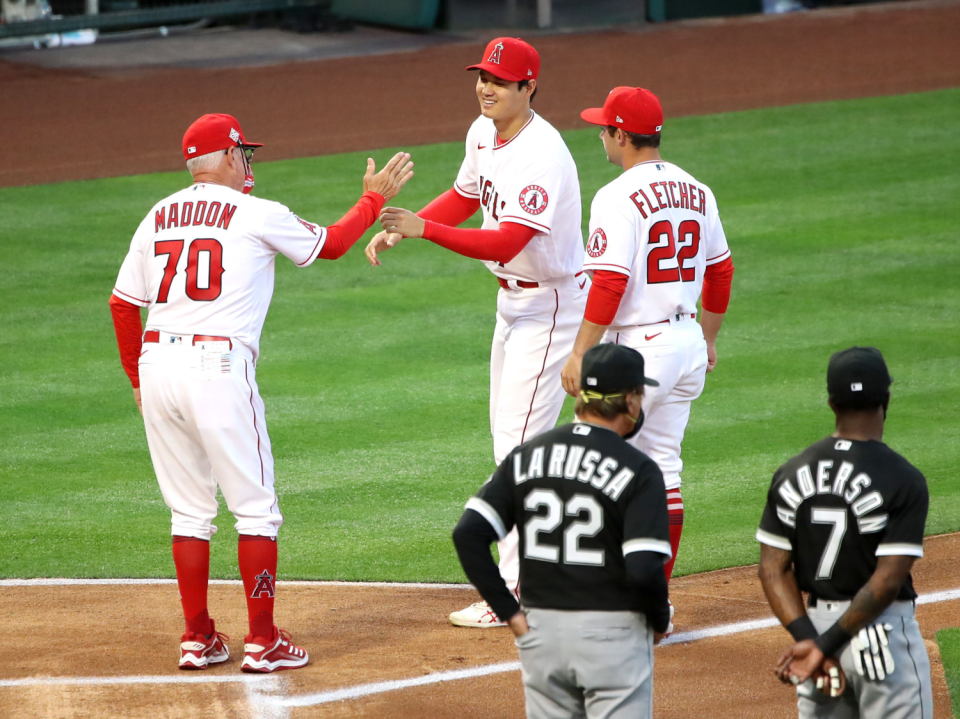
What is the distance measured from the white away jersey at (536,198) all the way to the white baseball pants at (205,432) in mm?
1193

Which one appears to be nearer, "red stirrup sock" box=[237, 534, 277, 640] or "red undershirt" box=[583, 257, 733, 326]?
"red stirrup sock" box=[237, 534, 277, 640]

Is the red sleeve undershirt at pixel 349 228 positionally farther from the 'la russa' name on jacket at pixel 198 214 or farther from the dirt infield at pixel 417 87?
the dirt infield at pixel 417 87

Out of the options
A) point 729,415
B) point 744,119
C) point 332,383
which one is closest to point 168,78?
point 744,119

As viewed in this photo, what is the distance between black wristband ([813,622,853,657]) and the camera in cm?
338

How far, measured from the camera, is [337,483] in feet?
23.5

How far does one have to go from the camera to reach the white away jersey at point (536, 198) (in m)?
5.27

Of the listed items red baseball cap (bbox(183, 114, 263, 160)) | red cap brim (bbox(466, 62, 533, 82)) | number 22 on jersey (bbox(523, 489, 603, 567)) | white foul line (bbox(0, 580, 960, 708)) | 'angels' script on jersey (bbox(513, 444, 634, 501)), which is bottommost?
white foul line (bbox(0, 580, 960, 708))

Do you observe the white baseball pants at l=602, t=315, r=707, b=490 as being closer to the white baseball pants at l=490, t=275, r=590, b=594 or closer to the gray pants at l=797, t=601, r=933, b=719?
the white baseball pants at l=490, t=275, r=590, b=594

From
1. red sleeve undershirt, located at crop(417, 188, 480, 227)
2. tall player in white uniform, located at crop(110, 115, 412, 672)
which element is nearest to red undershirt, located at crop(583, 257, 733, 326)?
tall player in white uniform, located at crop(110, 115, 412, 672)

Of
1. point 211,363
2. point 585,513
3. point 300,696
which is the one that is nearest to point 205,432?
point 211,363

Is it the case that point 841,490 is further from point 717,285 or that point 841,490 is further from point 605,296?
point 717,285

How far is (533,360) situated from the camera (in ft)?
17.6

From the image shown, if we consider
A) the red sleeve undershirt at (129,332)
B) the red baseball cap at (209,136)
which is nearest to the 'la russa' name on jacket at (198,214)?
the red baseball cap at (209,136)

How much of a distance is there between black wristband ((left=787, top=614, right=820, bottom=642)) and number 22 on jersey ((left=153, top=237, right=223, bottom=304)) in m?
2.36
